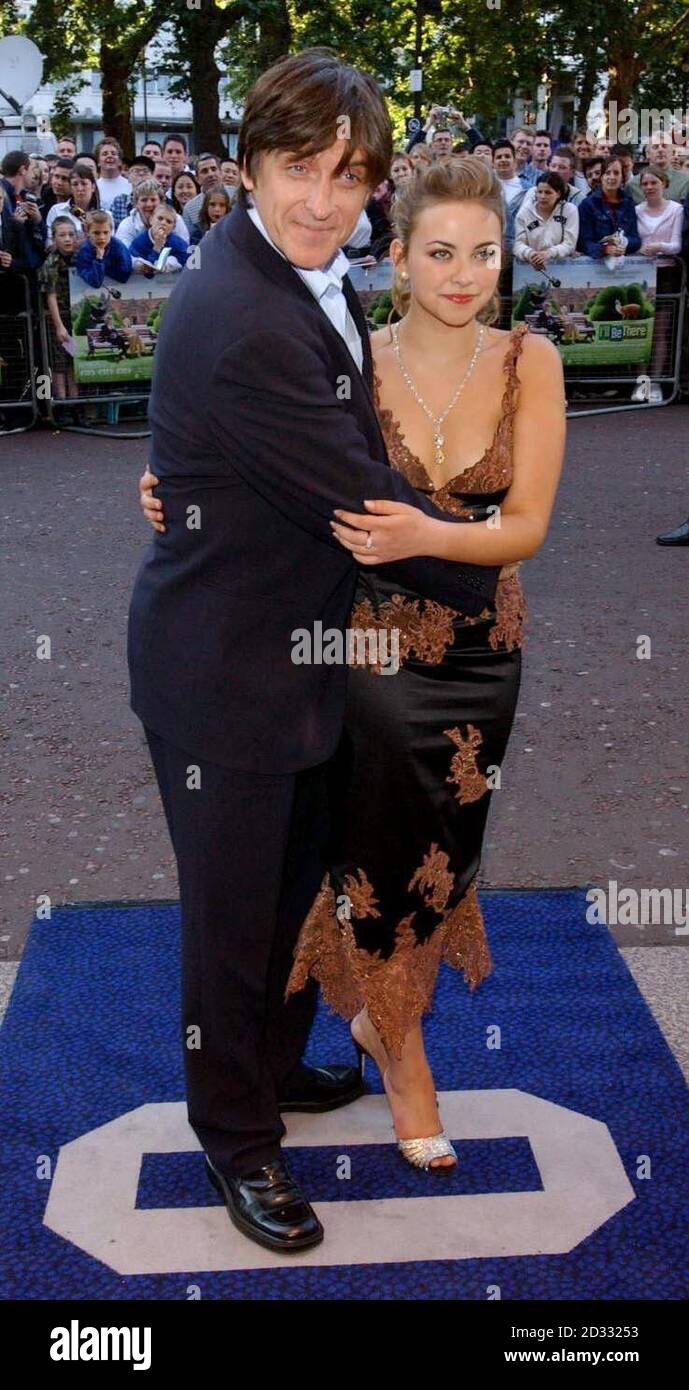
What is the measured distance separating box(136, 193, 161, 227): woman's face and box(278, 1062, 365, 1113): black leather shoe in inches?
389

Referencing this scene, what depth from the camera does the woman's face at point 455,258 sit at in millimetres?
2768

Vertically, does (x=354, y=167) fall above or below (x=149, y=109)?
below

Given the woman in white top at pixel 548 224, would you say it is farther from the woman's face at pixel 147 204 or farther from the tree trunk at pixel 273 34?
the tree trunk at pixel 273 34

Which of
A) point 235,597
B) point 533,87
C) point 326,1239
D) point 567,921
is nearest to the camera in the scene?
point 235,597

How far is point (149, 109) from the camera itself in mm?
69688

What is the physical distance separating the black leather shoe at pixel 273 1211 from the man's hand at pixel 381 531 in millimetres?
1290

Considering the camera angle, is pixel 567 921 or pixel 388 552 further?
pixel 567 921

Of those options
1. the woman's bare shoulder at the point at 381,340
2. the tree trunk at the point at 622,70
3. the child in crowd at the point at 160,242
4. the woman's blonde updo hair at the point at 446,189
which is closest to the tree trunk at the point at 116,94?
the tree trunk at the point at 622,70

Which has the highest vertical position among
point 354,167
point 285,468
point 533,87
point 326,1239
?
point 533,87

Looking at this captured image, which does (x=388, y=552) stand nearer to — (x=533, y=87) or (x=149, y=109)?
(x=533, y=87)

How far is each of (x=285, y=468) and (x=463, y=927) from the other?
1273 mm

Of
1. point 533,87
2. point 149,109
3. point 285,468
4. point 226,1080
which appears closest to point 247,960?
point 226,1080

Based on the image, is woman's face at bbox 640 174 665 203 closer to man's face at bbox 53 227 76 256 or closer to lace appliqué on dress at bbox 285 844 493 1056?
man's face at bbox 53 227 76 256
